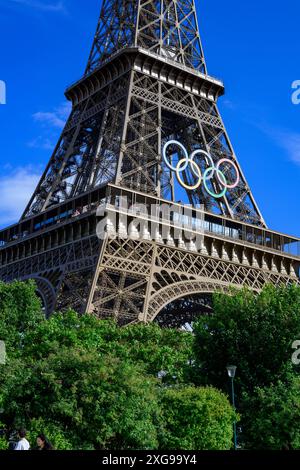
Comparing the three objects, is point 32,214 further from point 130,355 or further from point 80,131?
point 130,355

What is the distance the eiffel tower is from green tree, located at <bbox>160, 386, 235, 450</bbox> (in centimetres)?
1489

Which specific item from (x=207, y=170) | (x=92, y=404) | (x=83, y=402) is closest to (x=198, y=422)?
(x=92, y=404)

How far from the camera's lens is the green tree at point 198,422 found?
26.1 metres

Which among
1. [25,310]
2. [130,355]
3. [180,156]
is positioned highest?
[180,156]

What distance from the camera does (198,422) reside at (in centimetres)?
2642

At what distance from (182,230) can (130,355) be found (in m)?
18.5

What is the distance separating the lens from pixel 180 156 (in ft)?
198

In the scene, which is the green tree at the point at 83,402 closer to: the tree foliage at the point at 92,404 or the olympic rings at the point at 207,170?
the tree foliage at the point at 92,404

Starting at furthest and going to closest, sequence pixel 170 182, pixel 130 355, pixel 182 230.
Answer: pixel 170 182 < pixel 182 230 < pixel 130 355

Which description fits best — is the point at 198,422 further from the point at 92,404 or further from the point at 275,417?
the point at 92,404

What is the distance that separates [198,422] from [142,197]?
78.9 feet

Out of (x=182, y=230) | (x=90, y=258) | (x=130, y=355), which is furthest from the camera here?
(x=182, y=230)

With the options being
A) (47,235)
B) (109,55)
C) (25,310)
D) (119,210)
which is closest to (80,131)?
(109,55)

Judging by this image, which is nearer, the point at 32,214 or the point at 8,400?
the point at 8,400
